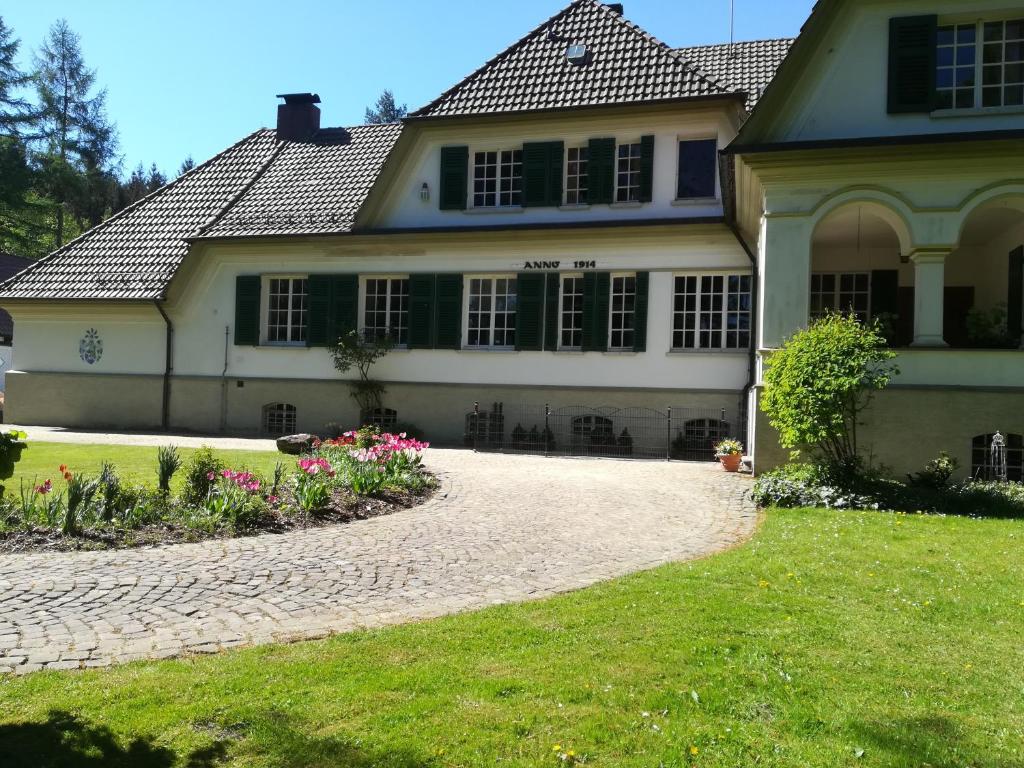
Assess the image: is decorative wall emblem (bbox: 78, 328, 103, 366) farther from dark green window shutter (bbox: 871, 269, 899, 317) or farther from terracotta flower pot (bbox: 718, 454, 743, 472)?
dark green window shutter (bbox: 871, 269, 899, 317)

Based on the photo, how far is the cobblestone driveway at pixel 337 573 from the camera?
204 inches

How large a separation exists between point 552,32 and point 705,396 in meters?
10.5

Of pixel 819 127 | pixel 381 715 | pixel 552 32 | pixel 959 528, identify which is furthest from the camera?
pixel 552 32

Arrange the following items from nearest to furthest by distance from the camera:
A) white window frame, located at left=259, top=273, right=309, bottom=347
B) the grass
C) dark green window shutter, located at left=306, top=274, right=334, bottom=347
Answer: the grass, dark green window shutter, located at left=306, top=274, right=334, bottom=347, white window frame, located at left=259, top=273, right=309, bottom=347

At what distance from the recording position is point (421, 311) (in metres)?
20.4

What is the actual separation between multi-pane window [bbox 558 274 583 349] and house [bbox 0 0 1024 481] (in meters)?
0.05

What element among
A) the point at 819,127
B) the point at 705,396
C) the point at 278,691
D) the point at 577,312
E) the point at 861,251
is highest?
the point at 819,127

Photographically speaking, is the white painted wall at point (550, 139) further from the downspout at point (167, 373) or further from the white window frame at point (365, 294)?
the downspout at point (167, 373)

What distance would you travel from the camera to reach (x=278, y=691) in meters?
4.15

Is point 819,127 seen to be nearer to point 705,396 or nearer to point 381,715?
point 705,396

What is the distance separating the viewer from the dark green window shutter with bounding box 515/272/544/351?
19484 mm

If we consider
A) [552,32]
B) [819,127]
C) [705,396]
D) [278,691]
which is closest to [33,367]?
[552,32]

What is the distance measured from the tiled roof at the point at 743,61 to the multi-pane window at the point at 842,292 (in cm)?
450

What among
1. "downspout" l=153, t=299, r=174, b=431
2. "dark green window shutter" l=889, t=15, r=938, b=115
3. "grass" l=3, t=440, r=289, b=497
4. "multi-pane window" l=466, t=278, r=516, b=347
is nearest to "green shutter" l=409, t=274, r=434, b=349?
"multi-pane window" l=466, t=278, r=516, b=347
